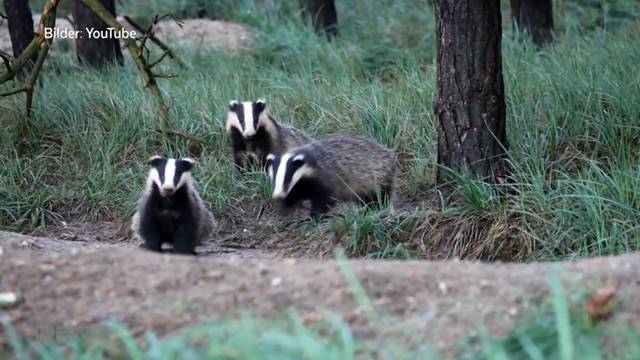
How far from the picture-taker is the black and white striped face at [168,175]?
6637 millimetres

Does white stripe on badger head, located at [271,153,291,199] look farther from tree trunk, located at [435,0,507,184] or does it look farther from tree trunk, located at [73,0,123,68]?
tree trunk, located at [73,0,123,68]

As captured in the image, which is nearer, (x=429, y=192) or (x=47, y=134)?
(x=429, y=192)

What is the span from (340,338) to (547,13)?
28.6 feet

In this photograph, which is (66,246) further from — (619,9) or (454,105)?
(619,9)

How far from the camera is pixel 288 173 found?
23.9 ft

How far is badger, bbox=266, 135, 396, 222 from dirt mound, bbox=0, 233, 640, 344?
3002mm

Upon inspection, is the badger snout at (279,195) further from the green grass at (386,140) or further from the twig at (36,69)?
the twig at (36,69)

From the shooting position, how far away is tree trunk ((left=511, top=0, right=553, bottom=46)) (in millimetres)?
11375

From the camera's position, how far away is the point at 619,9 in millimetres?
12758

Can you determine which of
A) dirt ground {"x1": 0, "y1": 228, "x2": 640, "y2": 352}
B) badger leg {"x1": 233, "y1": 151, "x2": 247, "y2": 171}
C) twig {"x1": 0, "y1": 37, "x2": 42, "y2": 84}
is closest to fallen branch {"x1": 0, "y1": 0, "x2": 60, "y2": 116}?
twig {"x1": 0, "y1": 37, "x2": 42, "y2": 84}

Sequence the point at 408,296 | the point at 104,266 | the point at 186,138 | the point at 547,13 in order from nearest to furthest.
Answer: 1. the point at 408,296
2. the point at 104,266
3. the point at 186,138
4. the point at 547,13

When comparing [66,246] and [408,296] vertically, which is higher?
[408,296]

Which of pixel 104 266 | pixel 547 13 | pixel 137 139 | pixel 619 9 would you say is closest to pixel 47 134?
pixel 137 139

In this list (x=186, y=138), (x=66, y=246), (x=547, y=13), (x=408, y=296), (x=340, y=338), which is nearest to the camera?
(x=340, y=338)
